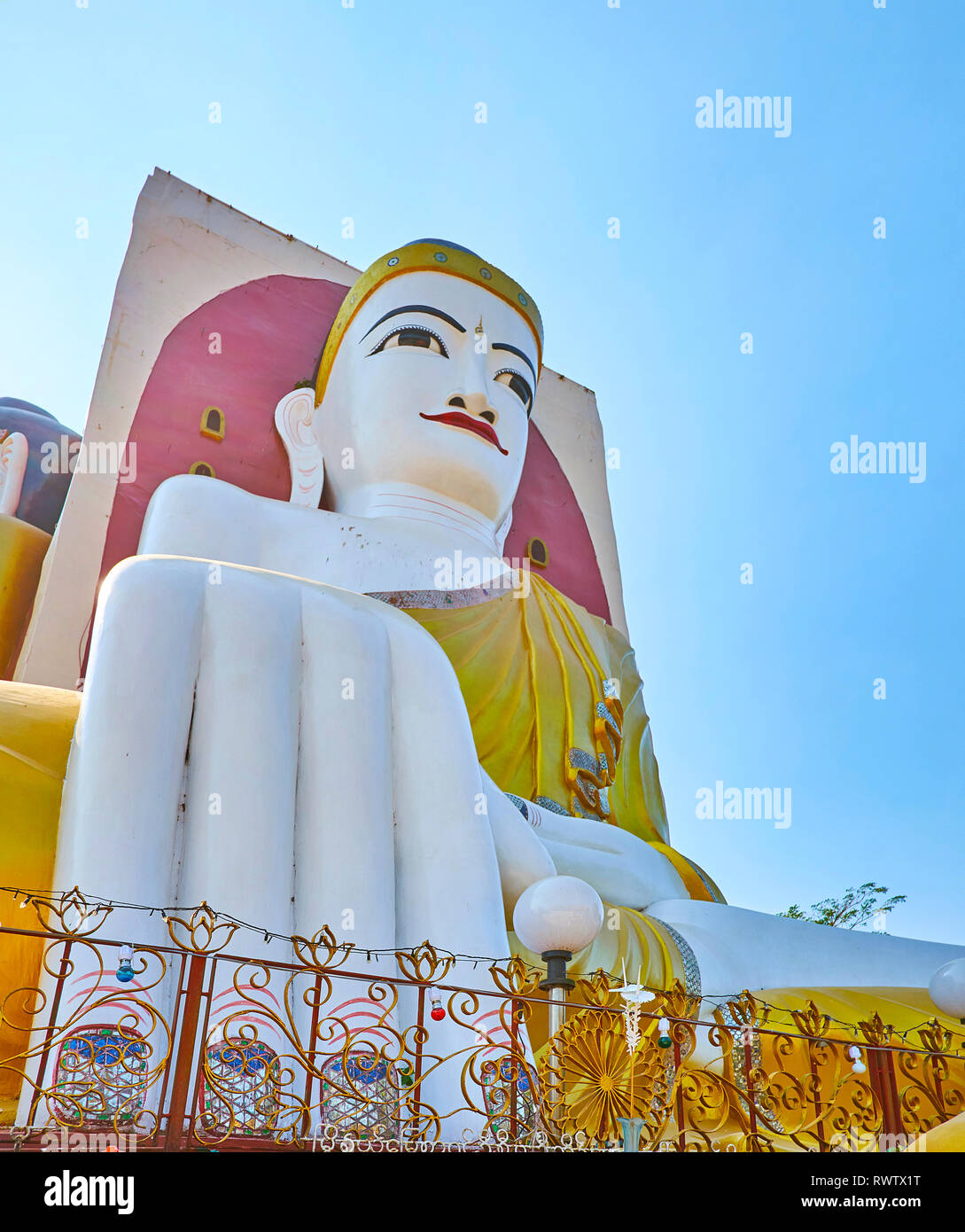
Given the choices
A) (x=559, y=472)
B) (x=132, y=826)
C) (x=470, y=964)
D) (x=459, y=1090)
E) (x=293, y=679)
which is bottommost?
(x=459, y=1090)

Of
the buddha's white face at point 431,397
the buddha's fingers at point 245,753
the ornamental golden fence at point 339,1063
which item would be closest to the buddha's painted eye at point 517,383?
the buddha's white face at point 431,397

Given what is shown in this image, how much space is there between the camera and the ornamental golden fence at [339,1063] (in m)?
2.03

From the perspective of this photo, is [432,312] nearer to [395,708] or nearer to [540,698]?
[540,698]

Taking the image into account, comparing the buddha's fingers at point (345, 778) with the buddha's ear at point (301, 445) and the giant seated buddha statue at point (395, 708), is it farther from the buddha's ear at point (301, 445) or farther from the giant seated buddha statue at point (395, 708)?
the buddha's ear at point (301, 445)

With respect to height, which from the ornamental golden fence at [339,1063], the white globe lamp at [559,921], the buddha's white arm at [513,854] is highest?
the buddha's white arm at [513,854]

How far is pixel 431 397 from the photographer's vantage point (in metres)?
5.08

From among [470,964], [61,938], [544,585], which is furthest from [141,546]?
[61,938]

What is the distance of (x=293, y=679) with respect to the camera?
325 cm

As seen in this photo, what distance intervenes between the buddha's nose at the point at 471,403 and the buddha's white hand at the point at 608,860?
6.02ft

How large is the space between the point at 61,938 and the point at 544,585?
3.64 metres

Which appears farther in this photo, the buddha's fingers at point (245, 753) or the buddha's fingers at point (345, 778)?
the buddha's fingers at point (345, 778)

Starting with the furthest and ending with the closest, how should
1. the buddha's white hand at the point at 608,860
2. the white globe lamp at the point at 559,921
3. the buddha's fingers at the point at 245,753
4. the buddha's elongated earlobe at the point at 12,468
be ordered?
Answer: 1. the buddha's elongated earlobe at the point at 12,468
2. the buddha's white hand at the point at 608,860
3. the buddha's fingers at the point at 245,753
4. the white globe lamp at the point at 559,921

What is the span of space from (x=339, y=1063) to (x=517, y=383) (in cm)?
356
